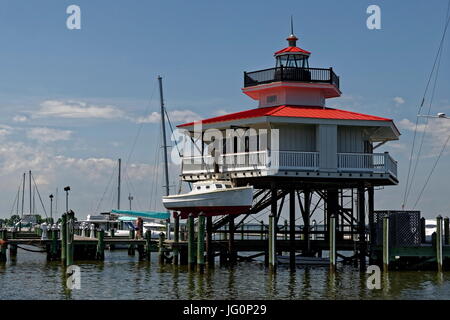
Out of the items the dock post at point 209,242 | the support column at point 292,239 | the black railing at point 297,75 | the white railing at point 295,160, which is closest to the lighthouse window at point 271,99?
the black railing at point 297,75

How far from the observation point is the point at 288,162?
4406 cm

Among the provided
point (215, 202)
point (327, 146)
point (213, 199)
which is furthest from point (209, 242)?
point (327, 146)

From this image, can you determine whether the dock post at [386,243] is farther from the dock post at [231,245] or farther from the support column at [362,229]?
the dock post at [231,245]

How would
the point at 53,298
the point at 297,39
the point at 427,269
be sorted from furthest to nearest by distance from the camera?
the point at 297,39, the point at 427,269, the point at 53,298

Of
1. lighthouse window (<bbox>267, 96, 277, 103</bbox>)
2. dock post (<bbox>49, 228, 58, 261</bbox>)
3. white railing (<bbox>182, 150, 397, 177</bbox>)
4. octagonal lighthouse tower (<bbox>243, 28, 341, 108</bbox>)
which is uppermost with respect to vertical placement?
octagonal lighthouse tower (<bbox>243, 28, 341, 108</bbox>)

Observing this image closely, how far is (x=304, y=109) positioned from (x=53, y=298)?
19.6 metres

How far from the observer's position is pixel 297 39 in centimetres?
5128

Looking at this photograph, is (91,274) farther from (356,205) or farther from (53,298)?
(356,205)

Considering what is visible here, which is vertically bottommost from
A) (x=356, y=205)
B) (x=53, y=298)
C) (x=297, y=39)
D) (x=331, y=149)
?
(x=53, y=298)

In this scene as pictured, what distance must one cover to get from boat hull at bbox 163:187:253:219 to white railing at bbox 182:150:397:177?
57.3 inches

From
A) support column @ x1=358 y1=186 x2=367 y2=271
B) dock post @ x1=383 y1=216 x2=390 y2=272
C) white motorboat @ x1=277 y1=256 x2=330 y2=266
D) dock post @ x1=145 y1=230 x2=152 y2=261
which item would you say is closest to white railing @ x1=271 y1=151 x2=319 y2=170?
support column @ x1=358 y1=186 x2=367 y2=271

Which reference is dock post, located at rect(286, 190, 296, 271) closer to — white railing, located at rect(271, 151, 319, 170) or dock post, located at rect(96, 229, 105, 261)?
white railing, located at rect(271, 151, 319, 170)

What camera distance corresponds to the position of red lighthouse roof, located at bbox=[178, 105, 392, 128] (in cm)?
4516
